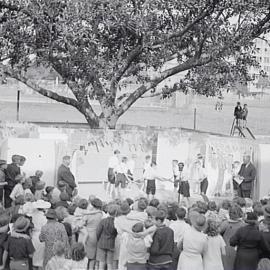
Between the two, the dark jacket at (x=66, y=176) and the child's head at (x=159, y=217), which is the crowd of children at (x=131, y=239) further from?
the dark jacket at (x=66, y=176)

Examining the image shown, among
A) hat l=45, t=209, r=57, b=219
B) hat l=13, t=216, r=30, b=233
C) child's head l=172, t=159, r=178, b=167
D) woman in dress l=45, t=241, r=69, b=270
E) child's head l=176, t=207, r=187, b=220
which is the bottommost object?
woman in dress l=45, t=241, r=69, b=270

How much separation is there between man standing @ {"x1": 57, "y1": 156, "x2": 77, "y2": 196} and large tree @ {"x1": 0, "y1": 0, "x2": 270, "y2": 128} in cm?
377

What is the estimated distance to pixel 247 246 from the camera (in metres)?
9.30

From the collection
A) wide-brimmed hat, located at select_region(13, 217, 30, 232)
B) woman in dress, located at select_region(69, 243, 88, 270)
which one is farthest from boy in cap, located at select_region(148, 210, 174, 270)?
wide-brimmed hat, located at select_region(13, 217, 30, 232)

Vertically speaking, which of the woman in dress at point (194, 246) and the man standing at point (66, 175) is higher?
the man standing at point (66, 175)

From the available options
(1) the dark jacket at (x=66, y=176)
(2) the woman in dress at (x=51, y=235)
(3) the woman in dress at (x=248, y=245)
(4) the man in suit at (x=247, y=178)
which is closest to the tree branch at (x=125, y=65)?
(1) the dark jacket at (x=66, y=176)

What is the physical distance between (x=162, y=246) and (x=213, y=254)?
730mm

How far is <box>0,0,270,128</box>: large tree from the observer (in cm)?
1820

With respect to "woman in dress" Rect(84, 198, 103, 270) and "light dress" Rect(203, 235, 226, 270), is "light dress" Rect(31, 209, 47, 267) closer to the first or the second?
"woman in dress" Rect(84, 198, 103, 270)

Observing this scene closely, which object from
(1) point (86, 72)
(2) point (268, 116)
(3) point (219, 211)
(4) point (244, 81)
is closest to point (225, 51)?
(4) point (244, 81)

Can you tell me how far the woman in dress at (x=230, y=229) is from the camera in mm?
9633

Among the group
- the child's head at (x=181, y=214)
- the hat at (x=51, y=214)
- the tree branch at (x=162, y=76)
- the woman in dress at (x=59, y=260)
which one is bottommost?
the woman in dress at (x=59, y=260)

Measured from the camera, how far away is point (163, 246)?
30.0ft

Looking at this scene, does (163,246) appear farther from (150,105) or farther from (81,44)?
(150,105)
